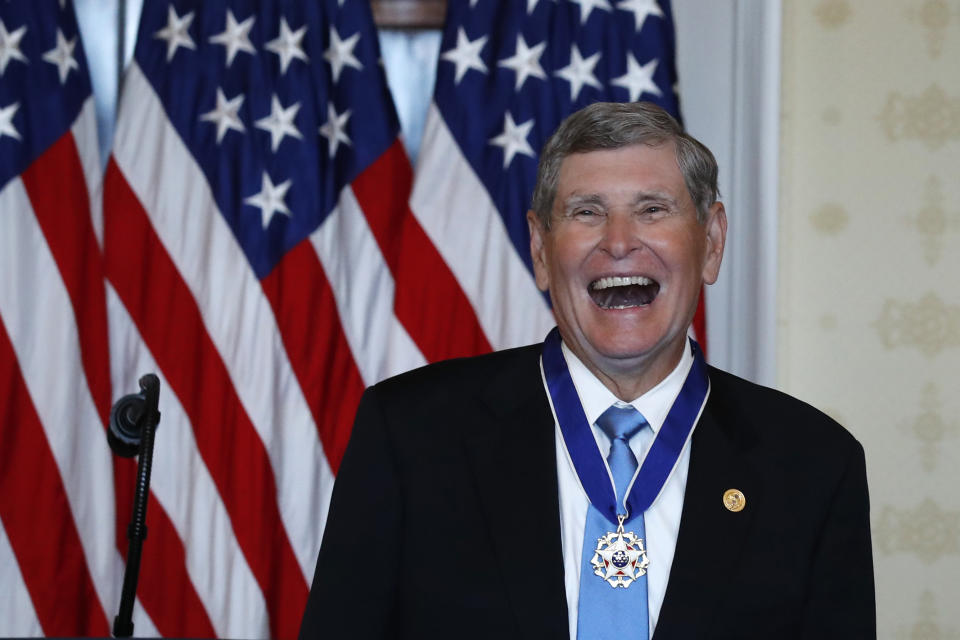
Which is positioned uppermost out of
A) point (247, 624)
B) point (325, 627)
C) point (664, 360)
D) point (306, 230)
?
point (306, 230)

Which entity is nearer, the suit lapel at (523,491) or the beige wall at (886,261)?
the suit lapel at (523,491)

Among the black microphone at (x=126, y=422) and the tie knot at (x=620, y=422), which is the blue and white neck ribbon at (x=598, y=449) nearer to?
the tie knot at (x=620, y=422)

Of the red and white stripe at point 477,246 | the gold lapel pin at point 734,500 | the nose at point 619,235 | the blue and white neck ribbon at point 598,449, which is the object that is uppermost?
the red and white stripe at point 477,246

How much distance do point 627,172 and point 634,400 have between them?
0.35 m

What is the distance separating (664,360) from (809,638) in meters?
0.45

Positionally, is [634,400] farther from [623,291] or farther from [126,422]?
[126,422]

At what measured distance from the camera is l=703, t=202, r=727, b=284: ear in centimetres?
166

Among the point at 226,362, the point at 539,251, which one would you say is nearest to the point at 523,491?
the point at 539,251

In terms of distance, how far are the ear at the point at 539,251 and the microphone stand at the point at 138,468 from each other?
0.67 m

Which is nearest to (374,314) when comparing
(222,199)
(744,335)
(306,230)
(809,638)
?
(306,230)

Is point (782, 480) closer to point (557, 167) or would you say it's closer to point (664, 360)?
point (664, 360)

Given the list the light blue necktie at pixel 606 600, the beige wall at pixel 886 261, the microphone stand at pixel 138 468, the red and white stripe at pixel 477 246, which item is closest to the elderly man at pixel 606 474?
the light blue necktie at pixel 606 600

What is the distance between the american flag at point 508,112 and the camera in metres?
2.83

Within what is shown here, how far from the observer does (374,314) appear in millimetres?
2928
